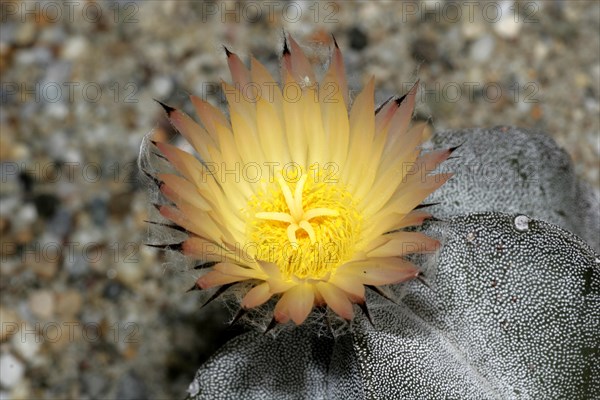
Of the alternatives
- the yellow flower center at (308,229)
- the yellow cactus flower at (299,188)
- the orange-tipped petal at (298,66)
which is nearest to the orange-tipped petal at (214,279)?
the yellow cactus flower at (299,188)

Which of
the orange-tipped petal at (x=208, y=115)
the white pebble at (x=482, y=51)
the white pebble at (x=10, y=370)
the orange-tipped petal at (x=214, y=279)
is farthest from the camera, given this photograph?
the white pebble at (x=482, y=51)

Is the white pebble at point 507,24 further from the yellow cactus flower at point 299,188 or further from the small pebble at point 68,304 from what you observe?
the small pebble at point 68,304

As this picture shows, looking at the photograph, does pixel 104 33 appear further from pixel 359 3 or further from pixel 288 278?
pixel 288 278

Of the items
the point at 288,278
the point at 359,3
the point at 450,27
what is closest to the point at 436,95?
the point at 450,27

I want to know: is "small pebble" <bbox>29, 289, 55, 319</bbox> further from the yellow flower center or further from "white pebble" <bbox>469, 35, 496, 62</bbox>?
"white pebble" <bbox>469, 35, 496, 62</bbox>

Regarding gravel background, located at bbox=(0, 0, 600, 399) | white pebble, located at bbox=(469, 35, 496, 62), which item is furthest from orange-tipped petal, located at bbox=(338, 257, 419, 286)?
white pebble, located at bbox=(469, 35, 496, 62)

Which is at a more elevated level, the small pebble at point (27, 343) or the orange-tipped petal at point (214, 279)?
the orange-tipped petal at point (214, 279)
